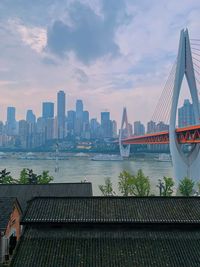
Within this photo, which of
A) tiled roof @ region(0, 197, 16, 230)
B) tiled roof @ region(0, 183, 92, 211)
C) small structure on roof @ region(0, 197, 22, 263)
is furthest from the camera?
tiled roof @ region(0, 183, 92, 211)

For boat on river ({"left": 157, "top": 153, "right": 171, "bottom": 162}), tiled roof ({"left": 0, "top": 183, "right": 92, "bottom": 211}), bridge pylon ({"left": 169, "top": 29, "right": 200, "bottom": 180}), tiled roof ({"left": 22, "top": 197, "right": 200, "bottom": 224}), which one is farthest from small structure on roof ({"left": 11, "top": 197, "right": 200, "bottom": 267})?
boat on river ({"left": 157, "top": 153, "right": 171, "bottom": 162})

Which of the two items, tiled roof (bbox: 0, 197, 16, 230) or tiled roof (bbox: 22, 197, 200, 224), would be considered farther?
tiled roof (bbox: 0, 197, 16, 230)

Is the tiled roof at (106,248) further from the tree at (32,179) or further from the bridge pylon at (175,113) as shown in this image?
the bridge pylon at (175,113)

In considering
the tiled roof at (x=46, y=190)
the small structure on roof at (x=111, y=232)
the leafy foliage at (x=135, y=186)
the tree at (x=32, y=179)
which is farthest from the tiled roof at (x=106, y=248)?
the tree at (x=32, y=179)

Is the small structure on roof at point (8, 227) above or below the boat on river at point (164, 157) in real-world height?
below

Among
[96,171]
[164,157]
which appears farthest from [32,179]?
[164,157]

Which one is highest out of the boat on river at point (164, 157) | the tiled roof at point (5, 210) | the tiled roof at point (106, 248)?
the boat on river at point (164, 157)

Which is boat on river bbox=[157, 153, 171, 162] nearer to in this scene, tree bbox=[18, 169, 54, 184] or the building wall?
tree bbox=[18, 169, 54, 184]
